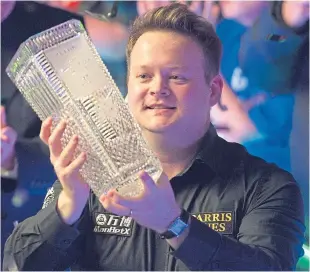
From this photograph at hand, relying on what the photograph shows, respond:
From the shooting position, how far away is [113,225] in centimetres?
82

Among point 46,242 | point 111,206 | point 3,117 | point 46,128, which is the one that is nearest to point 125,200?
point 111,206

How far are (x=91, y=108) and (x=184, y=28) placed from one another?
319mm

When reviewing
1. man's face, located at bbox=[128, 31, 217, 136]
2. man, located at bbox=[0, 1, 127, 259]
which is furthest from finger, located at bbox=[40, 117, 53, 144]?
man, located at bbox=[0, 1, 127, 259]

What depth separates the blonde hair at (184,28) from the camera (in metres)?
0.83

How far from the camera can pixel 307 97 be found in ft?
3.86

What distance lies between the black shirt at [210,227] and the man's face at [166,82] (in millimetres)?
94

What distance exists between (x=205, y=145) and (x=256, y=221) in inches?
7.4

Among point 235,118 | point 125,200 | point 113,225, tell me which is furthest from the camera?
point 235,118

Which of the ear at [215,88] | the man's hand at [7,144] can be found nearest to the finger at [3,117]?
the man's hand at [7,144]

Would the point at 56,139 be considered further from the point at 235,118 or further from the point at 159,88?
the point at 235,118

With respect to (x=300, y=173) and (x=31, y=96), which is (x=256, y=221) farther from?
(x=300, y=173)

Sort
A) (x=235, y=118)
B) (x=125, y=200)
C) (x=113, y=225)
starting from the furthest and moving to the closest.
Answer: (x=235, y=118), (x=113, y=225), (x=125, y=200)

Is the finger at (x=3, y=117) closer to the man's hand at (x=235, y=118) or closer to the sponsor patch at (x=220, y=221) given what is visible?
the man's hand at (x=235, y=118)

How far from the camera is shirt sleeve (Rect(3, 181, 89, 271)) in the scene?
2.25 feet
